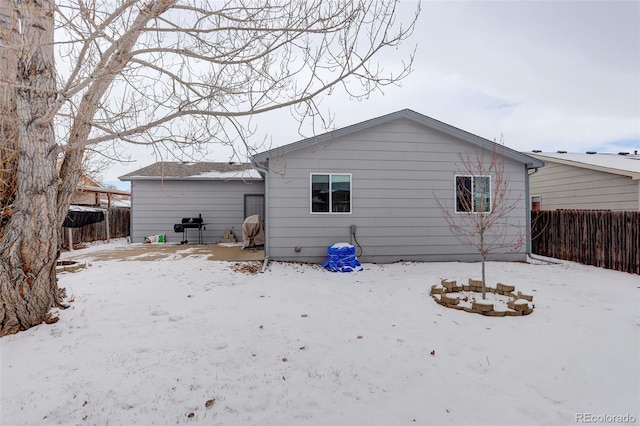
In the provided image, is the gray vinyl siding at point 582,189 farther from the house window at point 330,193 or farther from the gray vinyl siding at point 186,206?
the gray vinyl siding at point 186,206

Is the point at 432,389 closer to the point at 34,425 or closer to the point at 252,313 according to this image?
the point at 252,313

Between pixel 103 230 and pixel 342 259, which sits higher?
pixel 103 230

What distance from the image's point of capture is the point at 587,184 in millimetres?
10312

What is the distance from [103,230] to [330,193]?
38.0ft

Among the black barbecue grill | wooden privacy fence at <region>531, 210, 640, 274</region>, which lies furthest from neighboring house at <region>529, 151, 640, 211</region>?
the black barbecue grill

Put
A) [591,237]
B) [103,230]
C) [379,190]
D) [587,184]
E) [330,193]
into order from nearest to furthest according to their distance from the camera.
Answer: [591,237] < [330,193] < [379,190] < [587,184] < [103,230]

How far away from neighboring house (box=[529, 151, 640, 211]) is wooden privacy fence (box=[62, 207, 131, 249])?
18119mm

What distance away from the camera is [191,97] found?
12.6ft

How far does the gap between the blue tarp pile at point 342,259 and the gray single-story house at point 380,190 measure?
739 millimetres

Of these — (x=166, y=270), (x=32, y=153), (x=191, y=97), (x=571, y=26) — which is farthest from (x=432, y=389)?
(x=571, y=26)

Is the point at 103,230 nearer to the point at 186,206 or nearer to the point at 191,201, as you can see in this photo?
the point at 186,206

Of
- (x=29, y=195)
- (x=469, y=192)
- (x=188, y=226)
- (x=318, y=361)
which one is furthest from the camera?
(x=188, y=226)

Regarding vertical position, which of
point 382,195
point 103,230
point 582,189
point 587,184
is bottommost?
point 103,230

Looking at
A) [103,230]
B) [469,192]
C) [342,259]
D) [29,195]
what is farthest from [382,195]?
[103,230]
